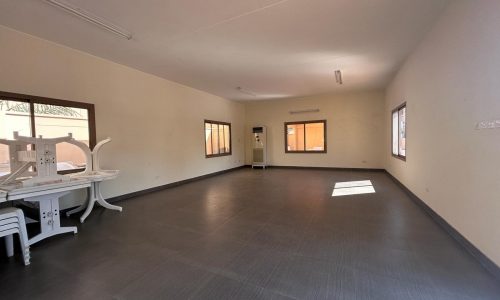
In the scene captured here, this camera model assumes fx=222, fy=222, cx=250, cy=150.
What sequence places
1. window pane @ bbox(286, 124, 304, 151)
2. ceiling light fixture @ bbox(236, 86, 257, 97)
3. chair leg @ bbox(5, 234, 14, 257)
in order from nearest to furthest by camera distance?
chair leg @ bbox(5, 234, 14, 257) < ceiling light fixture @ bbox(236, 86, 257, 97) < window pane @ bbox(286, 124, 304, 151)

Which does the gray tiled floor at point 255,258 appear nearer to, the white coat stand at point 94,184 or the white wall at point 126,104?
the white coat stand at point 94,184

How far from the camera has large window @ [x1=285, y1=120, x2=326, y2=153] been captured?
927 centimetres

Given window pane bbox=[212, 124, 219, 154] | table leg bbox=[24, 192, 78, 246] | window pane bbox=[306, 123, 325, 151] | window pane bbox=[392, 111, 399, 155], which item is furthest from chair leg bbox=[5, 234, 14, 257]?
window pane bbox=[306, 123, 325, 151]

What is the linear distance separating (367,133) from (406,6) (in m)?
6.15

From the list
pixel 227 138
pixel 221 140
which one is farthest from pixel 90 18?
pixel 227 138

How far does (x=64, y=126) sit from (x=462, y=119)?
242 inches

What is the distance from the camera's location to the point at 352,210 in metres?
3.98

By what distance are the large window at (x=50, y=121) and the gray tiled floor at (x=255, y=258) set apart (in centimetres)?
125

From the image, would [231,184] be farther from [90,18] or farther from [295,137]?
[90,18]

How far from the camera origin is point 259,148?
10.1 metres

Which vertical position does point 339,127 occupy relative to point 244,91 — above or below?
below

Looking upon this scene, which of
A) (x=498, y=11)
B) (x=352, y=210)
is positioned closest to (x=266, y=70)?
(x=352, y=210)

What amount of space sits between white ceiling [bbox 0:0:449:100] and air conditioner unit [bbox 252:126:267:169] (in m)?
4.39

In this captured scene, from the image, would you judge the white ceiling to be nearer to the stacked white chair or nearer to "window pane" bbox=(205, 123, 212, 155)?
"window pane" bbox=(205, 123, 212, 155)
